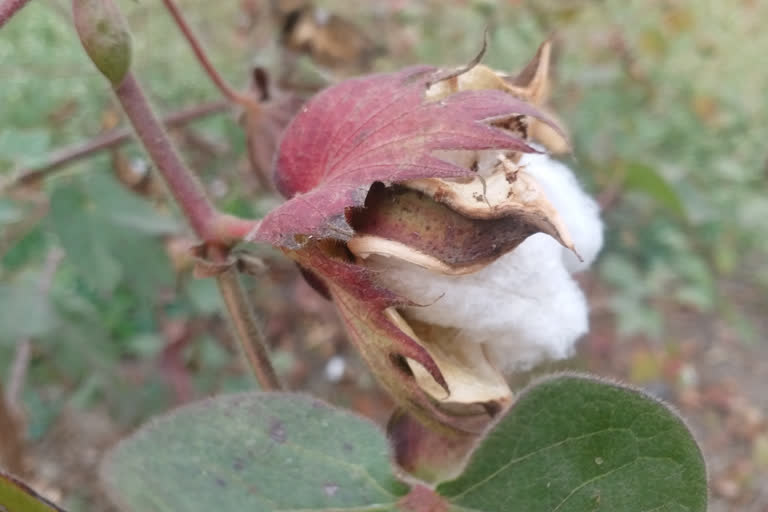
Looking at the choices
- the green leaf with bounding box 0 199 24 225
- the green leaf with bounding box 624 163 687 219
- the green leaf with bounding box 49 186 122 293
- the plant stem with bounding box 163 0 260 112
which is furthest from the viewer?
the green leaf with bounding box 624 163 687 219

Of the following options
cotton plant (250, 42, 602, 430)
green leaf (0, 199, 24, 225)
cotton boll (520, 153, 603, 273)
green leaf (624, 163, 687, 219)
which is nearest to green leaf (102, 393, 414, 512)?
cotton plant (250, 42, 602, 430)

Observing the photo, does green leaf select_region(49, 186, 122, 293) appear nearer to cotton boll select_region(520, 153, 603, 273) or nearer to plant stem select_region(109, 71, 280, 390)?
plant stem select_region(109, 71, 280, 390)

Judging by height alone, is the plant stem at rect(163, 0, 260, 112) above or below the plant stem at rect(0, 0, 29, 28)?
below

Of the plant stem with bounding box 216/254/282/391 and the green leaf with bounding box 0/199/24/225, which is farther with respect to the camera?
the green leaf with bounding box 0/199/24/225

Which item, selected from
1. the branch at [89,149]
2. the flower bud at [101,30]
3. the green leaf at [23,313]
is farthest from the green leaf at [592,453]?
the green leaf at [23,313]

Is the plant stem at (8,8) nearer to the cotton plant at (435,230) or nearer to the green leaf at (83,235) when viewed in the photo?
the cotton plant at (435,230)

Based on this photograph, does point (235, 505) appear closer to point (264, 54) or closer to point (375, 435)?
point (375, 435)

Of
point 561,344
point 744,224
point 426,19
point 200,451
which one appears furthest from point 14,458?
point 744,224
